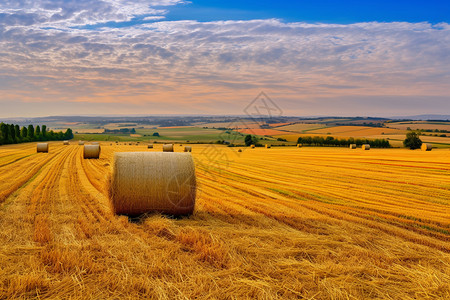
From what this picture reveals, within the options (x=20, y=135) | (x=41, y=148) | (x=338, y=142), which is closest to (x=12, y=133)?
(x=20, y=135)

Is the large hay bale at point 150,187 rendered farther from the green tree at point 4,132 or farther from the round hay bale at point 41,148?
the green tree at point 4,132

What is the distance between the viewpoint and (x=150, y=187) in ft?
27.3

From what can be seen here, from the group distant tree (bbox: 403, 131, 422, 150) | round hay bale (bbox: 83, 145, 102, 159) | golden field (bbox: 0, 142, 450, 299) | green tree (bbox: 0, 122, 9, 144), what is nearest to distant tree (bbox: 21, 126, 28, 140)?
green tree (bbox: 0, 122, 9, 144)

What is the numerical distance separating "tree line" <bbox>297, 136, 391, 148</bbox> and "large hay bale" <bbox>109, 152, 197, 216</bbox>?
168ft

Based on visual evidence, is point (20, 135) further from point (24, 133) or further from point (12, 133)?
point (12, 133)

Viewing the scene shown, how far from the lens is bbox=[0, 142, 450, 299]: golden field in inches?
176

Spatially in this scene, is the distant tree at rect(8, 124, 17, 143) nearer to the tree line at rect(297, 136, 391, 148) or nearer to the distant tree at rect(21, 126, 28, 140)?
the distant tree at rect(21, 126, 28, 140)

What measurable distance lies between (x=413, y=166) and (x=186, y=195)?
51.6 ft

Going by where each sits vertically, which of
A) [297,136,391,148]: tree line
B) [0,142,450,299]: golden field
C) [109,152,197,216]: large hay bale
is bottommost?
[297,136,391,148]: tree line

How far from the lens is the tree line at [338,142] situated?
54.1 meters

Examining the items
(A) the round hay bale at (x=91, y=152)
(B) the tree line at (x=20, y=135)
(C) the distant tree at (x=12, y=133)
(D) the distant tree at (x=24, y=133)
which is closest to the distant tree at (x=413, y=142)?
(A) the round hay bale at (x=91, y=152)

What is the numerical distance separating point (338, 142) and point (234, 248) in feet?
180

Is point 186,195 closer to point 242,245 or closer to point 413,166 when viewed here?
point 242,245

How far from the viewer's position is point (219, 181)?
624 inches
